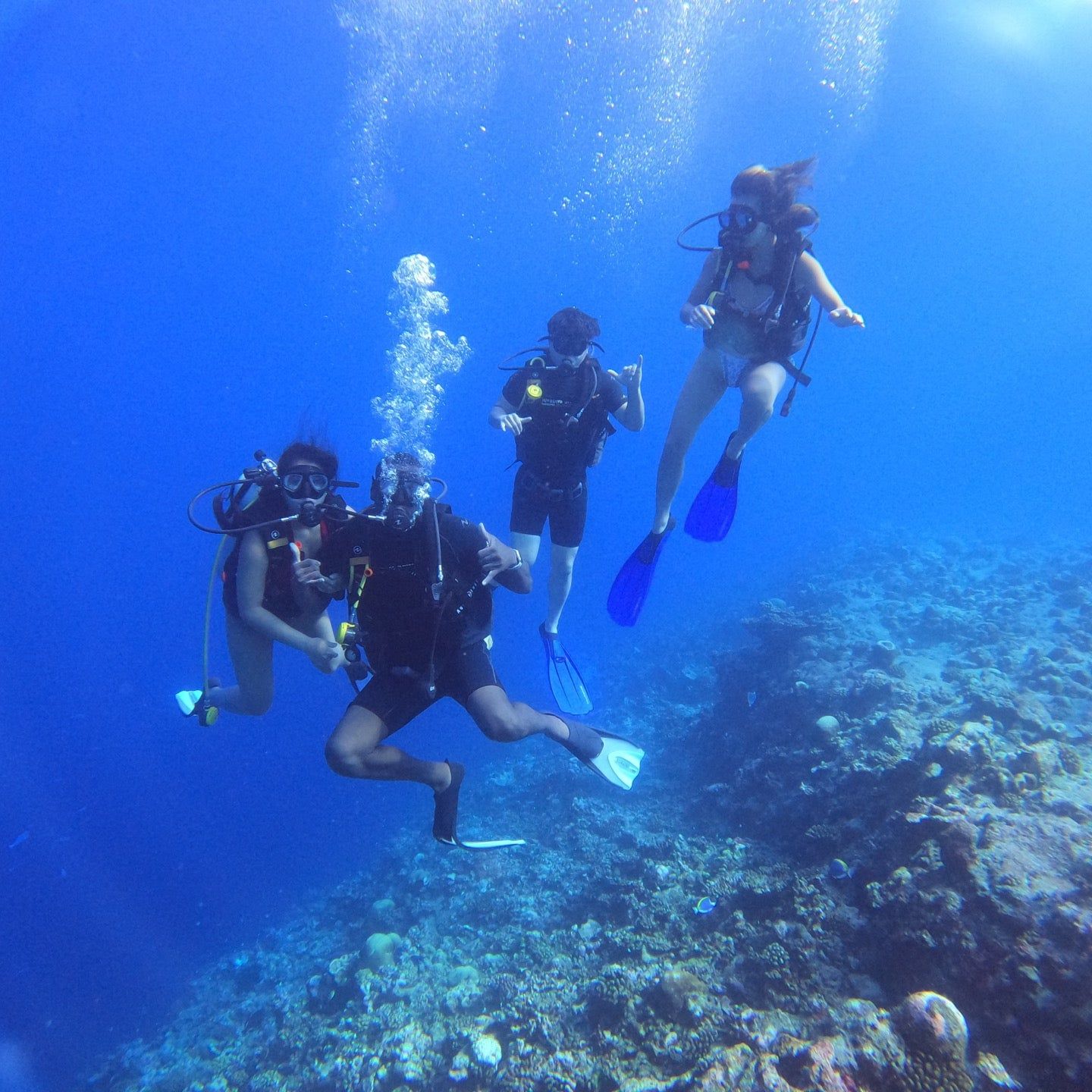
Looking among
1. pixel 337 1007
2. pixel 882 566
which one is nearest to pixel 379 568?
pixel 337 1007

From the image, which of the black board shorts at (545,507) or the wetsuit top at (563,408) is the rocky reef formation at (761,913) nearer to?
the black board shorts at (545,507)

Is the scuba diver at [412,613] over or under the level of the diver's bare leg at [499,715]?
over

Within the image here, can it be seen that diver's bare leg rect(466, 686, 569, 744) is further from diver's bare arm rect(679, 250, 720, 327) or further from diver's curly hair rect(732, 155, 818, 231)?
diver's curly hair rect(732, 155, 818, 231)

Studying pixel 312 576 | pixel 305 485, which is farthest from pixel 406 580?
pixel 305 485

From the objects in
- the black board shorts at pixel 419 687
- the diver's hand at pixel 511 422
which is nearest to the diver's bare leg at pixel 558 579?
the diver's hand at pixel 511 422

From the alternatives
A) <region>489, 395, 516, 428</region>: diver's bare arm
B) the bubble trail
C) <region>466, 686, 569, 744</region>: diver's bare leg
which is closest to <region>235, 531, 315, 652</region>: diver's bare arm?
<region>466, 686, 569, 744</region>: diver's bare leg

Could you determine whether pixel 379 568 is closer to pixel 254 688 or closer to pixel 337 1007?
pixel 254 688

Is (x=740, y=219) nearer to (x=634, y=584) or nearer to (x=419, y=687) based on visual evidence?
(x=634, y=584)

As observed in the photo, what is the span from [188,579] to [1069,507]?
87959 mm

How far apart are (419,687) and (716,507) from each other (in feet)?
12.6

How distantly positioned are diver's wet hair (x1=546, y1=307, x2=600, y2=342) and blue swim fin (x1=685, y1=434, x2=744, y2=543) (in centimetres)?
205

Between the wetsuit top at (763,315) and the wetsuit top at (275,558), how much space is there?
3.97 meters

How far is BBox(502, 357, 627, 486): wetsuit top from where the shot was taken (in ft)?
18.9

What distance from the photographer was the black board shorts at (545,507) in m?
6.49
